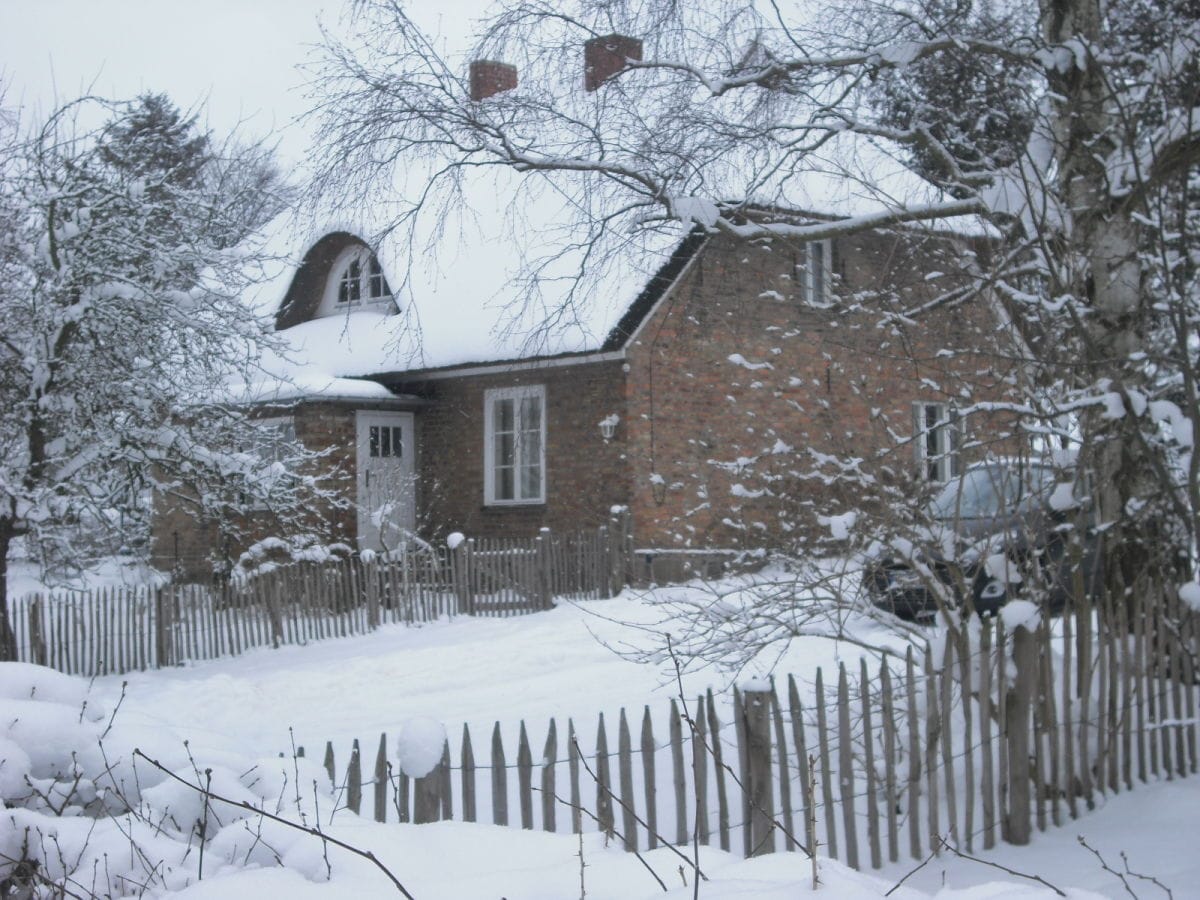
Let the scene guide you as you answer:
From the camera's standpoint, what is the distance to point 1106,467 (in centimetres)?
803

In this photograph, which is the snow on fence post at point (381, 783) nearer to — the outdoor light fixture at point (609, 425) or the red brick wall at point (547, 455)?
the red brick wall at point (547, 455)

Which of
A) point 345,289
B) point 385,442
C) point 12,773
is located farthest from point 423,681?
point 345,289

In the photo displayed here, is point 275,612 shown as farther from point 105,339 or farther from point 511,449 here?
point 511,449

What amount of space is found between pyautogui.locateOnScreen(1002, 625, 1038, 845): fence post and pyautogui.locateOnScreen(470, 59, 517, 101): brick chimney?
18.4ft

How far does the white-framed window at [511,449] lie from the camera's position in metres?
19.5

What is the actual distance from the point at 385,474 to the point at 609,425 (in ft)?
12.7

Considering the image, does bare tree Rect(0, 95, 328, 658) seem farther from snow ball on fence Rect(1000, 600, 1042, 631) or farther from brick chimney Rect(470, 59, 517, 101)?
snow ball on fence Rect(1000, 600, 1042, 631)

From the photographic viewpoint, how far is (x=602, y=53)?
381 inches

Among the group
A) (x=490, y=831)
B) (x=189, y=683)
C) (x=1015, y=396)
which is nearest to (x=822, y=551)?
(x=1015, y=396)

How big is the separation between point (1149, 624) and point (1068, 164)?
302cm

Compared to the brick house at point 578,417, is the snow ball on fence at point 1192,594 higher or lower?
lower

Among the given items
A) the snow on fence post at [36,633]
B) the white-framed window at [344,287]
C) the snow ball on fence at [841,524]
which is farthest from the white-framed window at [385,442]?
the snow ball on fence at [841,524]

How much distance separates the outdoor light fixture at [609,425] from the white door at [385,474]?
3.40 m

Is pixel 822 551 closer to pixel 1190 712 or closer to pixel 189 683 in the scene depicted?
pixel 1190 712
